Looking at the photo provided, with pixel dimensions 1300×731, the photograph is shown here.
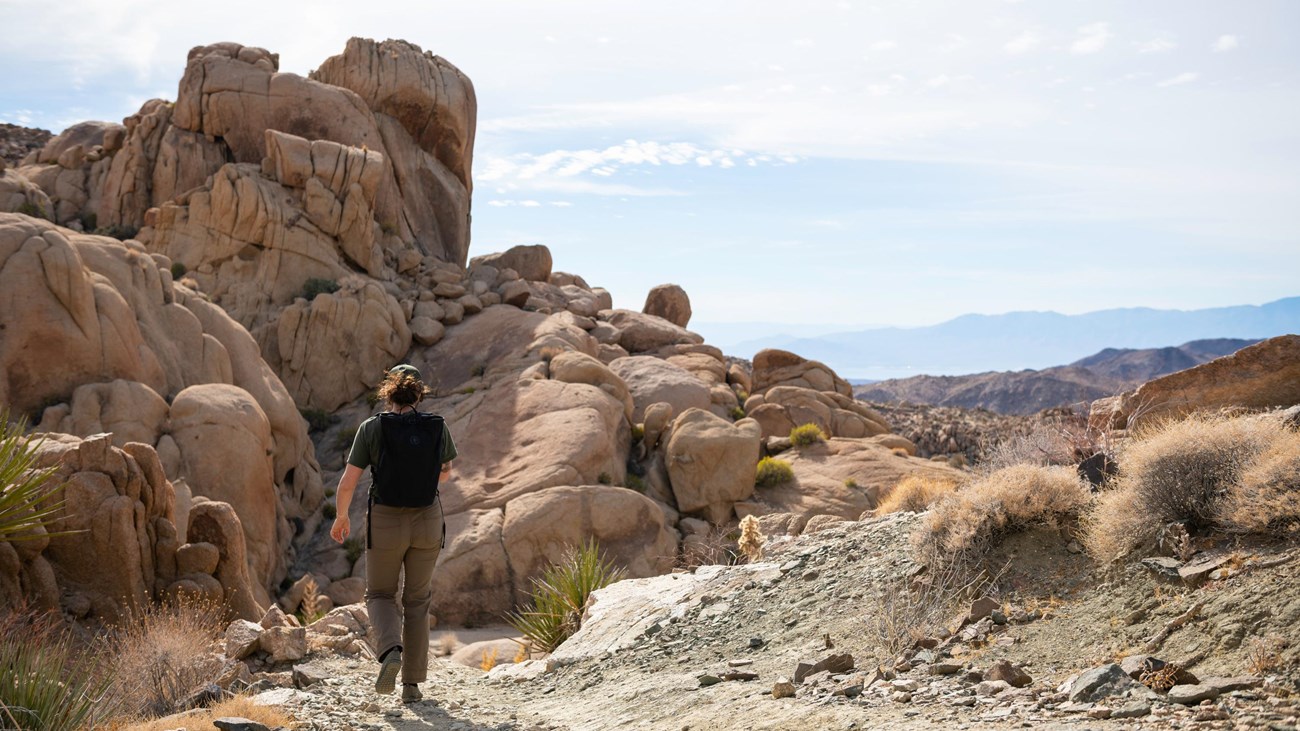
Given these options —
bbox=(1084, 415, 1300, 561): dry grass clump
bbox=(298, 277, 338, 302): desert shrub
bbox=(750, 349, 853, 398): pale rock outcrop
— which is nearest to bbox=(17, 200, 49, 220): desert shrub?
bbox=(298, 277, 338, 302): desert shrub

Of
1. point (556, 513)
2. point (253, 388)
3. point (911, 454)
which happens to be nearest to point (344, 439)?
point (253, 388)

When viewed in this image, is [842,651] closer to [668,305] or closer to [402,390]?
[402,390]

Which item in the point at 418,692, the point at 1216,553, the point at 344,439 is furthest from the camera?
the point at 344,439

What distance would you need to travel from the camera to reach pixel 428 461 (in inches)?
334

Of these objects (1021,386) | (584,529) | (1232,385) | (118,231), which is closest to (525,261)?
→ (118,231)

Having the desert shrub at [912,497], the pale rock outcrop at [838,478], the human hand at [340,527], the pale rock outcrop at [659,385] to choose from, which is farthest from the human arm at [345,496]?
the pale rock outcrop at [659,385]

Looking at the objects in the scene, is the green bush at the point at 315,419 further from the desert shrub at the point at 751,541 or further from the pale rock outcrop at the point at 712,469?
the desert shrub at the point at 751,541

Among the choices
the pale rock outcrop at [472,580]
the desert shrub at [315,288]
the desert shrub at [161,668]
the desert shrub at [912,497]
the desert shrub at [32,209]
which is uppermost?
the desert shrub at [32,209]

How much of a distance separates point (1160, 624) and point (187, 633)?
8.91 m

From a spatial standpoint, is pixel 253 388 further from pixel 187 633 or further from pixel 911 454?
pixel 911 454

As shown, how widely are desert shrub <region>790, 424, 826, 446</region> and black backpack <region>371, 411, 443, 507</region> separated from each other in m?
22.7

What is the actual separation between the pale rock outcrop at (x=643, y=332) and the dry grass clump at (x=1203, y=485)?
29441 mm

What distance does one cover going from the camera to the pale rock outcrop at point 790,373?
36.8 m

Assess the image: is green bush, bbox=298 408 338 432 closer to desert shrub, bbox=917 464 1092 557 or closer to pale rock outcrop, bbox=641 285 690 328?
pale rock outcrop, bbox=641 285 690 328
